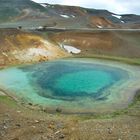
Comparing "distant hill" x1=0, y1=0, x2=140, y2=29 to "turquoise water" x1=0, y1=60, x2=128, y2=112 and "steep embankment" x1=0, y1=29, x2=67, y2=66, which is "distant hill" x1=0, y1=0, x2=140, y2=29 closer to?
"steep embankment" x1=0, y1=29, x2=67, y2=66

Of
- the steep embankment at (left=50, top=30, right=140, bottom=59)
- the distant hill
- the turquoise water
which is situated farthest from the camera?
the distant hill

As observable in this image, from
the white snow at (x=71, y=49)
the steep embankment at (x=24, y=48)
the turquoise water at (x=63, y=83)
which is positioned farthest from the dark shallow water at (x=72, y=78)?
the white snow at (x=71, y=49)

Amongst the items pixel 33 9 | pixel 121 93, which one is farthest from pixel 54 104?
pixel 33 9

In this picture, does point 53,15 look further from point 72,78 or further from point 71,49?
point 72,78

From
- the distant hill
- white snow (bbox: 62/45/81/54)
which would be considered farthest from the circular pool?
the distant hill

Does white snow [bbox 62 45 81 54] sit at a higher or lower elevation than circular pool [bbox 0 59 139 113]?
lower
